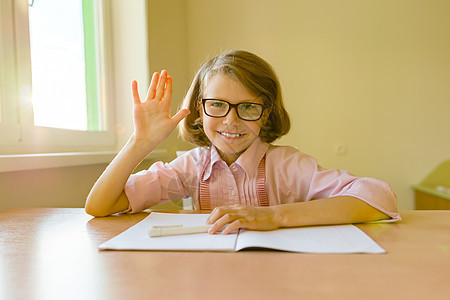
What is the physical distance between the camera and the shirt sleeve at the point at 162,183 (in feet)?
2.86

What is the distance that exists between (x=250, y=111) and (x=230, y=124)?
61 mm

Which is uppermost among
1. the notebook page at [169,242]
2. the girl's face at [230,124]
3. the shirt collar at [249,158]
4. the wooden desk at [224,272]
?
the girl's face at [230,124]

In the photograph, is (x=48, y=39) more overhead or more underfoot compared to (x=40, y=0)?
more underfoot

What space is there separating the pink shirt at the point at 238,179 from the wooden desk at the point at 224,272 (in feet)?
0.98

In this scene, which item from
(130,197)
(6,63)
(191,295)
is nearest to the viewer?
(191,295)

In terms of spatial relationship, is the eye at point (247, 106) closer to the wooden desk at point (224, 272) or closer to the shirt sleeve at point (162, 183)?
the shirt sleeve at point (162, 183)

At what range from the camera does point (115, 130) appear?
1.88 m

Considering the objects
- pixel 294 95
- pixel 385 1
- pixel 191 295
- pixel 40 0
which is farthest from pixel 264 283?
pixel 385 1

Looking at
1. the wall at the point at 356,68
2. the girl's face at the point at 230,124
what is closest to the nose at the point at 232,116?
the girl's face at the point at 230,124

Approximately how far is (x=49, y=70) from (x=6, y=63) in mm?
300

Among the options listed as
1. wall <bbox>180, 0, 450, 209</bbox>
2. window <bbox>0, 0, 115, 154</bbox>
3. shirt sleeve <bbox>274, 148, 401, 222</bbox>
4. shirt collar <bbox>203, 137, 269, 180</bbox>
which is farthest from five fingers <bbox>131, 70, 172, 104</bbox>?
wall <bbox>180, 0, 450, 209</bbox>

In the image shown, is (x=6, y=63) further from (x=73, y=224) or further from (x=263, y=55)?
(x=263, y=55)

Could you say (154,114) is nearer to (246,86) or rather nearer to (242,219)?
(246,86)

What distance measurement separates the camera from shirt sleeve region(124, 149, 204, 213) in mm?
873
